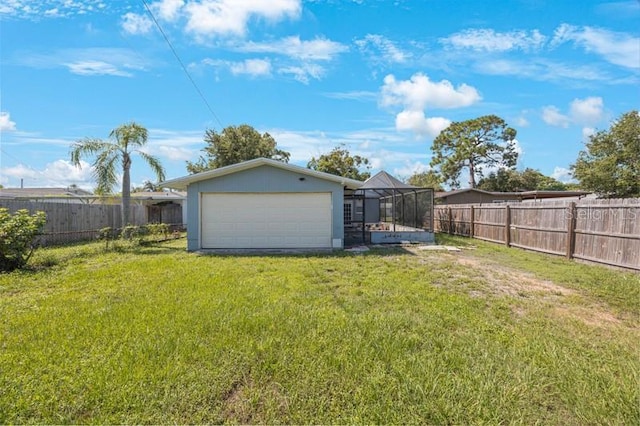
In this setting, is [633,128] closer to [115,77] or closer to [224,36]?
[224,36]

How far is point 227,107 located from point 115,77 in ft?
21.0

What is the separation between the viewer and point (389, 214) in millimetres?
18219

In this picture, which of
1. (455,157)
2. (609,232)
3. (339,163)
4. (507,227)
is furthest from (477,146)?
(609,232)

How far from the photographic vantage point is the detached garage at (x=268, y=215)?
1156 centimetres

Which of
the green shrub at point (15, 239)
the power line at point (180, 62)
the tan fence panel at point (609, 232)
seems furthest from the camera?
the power line at point (180, 62)

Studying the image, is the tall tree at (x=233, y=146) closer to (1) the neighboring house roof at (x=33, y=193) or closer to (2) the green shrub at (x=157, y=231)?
(1) the neighboring house roof at (x=33, y=193)

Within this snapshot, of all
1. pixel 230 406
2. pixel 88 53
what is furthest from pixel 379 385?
pixel 88 53

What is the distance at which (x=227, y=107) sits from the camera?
17.2m

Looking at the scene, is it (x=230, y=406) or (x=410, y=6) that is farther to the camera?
(x=410, y=6)

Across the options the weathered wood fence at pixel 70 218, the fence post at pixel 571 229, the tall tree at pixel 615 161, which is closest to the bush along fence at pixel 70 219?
the weathered wood fence at pixel 70 218

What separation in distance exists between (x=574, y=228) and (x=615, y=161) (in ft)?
48.5

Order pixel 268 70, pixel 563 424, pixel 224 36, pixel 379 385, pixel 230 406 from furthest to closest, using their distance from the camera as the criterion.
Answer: pixel 268 70
pixel 224 36
pixel 379 385
pixel 230 406
pixel 563 424

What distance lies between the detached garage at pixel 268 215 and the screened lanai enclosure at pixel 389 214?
210cm

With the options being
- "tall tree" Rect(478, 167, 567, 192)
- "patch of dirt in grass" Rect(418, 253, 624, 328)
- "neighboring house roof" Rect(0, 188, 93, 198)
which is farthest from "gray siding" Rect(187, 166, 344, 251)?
"tall tree" Rect(478, 167, 567, 192)
